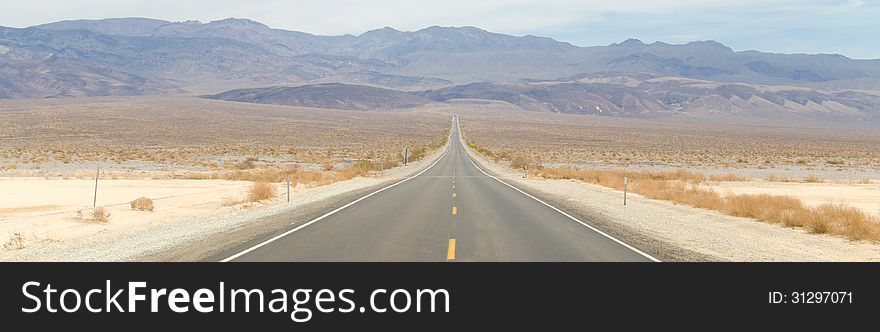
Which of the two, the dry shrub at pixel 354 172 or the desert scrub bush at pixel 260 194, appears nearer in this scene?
the desert scrub bush at pixel 260 194

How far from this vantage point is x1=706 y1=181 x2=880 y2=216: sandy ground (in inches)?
1129

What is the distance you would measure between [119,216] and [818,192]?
31.4m

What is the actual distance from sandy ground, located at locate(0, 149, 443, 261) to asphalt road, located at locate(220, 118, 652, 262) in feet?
6.81

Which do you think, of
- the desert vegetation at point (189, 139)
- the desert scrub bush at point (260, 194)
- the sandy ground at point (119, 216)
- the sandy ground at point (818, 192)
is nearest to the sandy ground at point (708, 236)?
the sandy ground at point (818, 192)

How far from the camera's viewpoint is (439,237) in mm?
14414

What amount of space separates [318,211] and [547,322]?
14323 mm

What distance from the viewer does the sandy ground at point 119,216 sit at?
13.2 m

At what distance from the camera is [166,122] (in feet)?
436

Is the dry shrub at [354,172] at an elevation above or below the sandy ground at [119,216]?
below

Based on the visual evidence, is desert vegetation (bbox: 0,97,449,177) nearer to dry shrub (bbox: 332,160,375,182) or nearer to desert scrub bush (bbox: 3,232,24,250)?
dry shrub (bbox: 332,160,375,182)

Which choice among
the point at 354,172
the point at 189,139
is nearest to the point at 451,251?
the point at 354,172

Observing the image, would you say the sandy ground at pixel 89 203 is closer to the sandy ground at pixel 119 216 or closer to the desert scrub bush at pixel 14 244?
the sandy ground at pixel 119 216

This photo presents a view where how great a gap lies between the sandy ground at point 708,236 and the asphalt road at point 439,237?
80cm

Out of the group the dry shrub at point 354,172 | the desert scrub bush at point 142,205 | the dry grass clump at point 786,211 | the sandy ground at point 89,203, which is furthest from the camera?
the dry shrub at point 354,172
